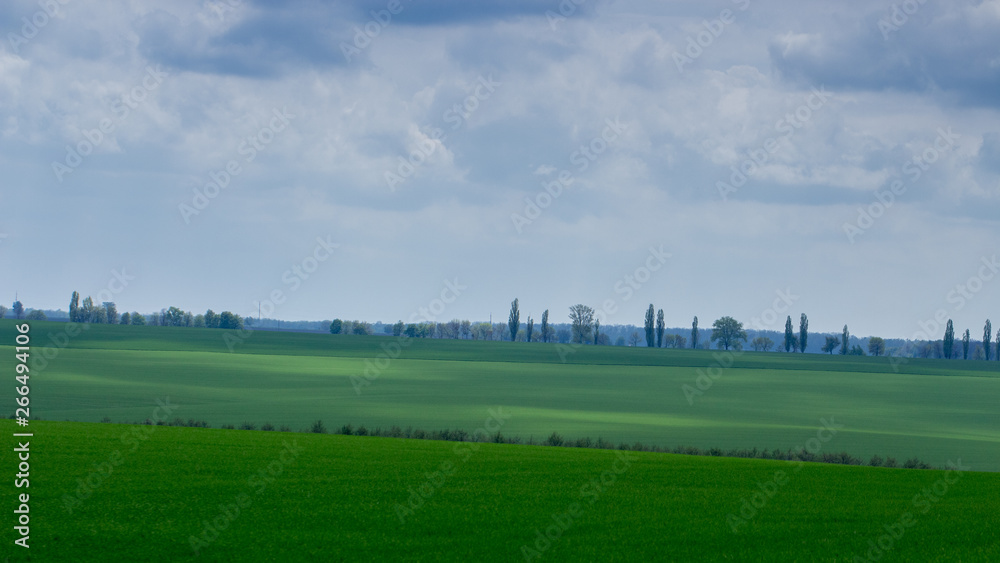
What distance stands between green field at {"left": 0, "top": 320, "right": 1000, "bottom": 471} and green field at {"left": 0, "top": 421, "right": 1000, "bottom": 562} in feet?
45.1

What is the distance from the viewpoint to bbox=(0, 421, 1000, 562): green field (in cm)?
1370

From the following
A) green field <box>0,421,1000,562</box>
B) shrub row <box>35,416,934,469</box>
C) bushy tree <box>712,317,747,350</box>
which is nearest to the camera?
green field <box>0,421,1000,562</box>

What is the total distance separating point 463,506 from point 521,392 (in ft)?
151

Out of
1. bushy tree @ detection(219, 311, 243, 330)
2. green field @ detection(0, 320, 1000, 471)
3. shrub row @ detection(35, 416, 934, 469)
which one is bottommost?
green field @ detection(0, 320, 1000, 471)

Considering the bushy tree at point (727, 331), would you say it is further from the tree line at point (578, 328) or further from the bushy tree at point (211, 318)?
the bushy tree at point (211, 318)

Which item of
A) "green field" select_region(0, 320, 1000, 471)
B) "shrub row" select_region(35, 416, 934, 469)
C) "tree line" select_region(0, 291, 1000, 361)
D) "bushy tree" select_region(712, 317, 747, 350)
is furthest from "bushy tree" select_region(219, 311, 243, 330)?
"shrub row" select_region(35, 416, 934, 469)

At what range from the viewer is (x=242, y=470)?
64.3 ft

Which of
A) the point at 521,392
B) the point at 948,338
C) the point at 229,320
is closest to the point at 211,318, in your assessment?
the point at 229,320

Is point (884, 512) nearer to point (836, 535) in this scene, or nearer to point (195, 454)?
point (836, 535)

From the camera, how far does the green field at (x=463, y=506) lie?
44.9 ft

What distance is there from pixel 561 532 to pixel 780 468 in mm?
10724

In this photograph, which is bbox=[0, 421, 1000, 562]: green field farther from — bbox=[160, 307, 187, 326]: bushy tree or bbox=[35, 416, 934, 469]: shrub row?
bbox=[160, 307, 187, 326]: bushy tree

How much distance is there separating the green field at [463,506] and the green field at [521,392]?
1375 cm

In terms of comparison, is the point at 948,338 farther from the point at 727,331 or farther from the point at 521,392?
the point at 521,392
